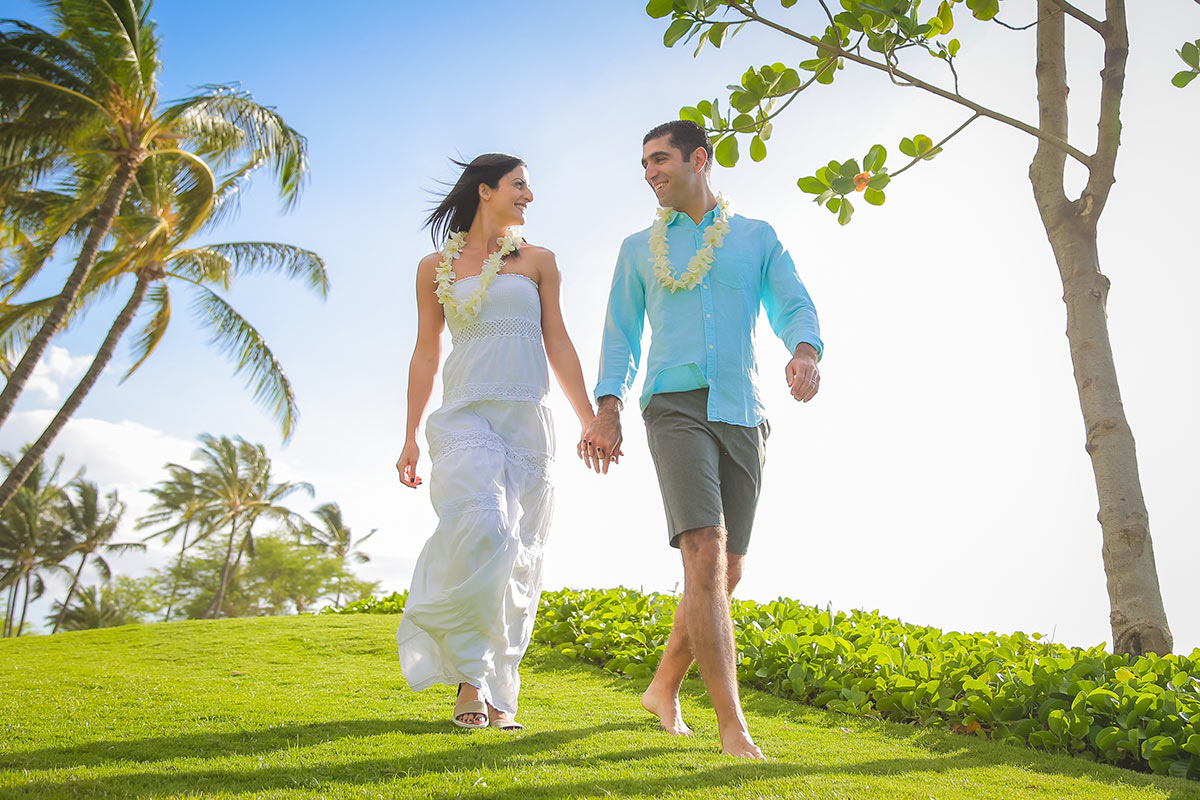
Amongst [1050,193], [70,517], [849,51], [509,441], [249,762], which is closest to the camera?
[249,762]

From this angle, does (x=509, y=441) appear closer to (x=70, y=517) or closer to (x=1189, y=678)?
(x=1189, y=678)

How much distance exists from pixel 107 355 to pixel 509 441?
13397mm

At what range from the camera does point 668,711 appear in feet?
13.3

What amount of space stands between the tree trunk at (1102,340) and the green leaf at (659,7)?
11.0 ft

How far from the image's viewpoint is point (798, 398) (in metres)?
3.67

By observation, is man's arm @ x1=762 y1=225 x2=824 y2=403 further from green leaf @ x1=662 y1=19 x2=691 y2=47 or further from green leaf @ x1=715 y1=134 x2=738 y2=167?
green leaf @ x1=662 y1=19 x2=691 y2=47

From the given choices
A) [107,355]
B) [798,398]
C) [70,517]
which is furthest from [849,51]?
[70,517]

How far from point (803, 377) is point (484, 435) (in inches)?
59.8

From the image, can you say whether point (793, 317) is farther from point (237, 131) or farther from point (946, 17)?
point (237, 131)

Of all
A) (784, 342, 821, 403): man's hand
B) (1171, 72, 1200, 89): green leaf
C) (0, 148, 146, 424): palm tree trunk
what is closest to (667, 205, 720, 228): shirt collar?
(784, 342, 821, 403): man's hand

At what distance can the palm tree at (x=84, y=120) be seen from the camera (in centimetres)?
1401

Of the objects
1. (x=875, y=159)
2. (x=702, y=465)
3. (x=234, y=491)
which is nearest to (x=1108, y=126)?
(x=875, y=159)

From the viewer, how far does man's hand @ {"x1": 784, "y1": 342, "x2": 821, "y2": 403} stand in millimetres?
3654

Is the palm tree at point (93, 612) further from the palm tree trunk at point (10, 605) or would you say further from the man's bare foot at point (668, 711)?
the man's bare foot at point (668, 711)
